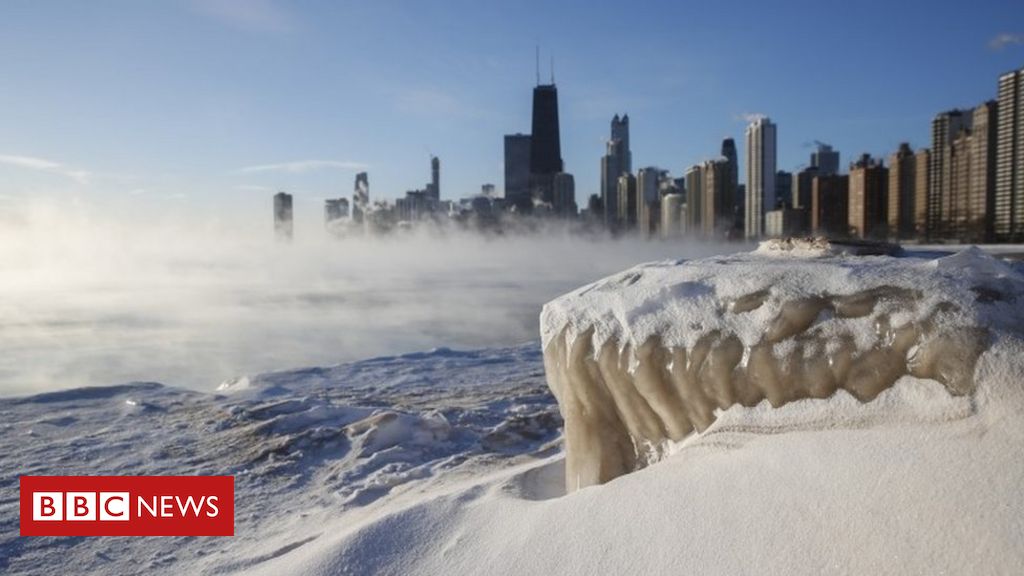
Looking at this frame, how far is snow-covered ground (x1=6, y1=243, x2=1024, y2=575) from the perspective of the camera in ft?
6.72

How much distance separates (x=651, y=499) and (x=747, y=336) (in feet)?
2.33

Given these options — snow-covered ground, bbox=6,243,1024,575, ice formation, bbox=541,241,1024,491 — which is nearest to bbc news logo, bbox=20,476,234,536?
snow-covered ground, bbox=6,243,1024,575

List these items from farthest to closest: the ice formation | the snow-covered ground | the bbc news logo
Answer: the bbc news logo → the ice formation → the snow-covered ground

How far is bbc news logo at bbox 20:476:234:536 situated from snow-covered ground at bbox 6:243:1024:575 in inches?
4.9

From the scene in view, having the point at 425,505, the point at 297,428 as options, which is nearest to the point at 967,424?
the point at 425,505

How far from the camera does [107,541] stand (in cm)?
398

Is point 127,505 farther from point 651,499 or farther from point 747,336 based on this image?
point 747,336

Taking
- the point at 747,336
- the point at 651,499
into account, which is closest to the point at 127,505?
the point at 651,499

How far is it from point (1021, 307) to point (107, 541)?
14.1 ft

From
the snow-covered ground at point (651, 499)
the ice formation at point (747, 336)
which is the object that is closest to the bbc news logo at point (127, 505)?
the snow-covered ground at point (651, 499)

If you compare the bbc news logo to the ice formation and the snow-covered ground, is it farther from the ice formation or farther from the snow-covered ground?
the ice formation

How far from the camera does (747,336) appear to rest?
2.81 meters

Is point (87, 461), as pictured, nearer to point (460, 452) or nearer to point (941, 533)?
point (460, 452)

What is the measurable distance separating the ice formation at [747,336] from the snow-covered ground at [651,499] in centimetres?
6
